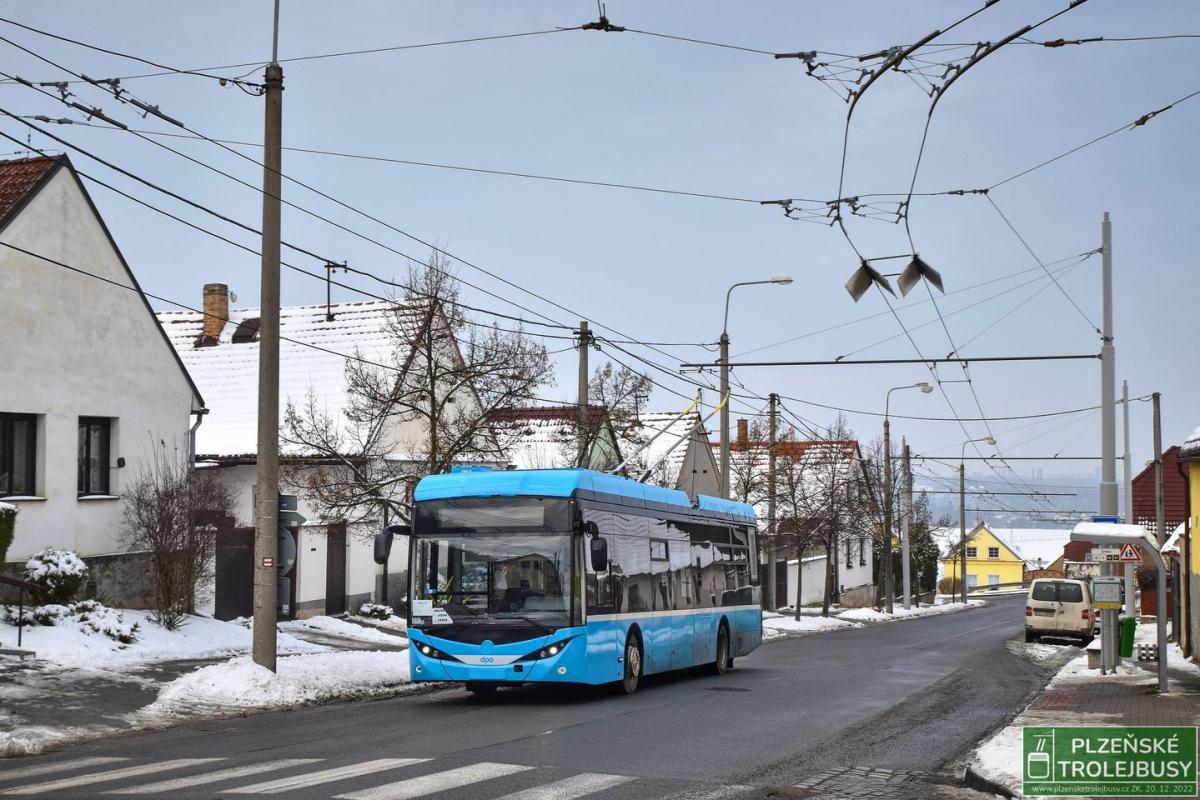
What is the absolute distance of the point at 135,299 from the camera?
26188 millimetres

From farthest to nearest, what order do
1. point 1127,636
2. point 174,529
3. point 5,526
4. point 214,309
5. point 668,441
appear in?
point 668,441 < point 214,309 < point 1127,636 < point 174,529 < point 5,526

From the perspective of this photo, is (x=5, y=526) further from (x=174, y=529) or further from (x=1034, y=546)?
(x=1034, y=546)

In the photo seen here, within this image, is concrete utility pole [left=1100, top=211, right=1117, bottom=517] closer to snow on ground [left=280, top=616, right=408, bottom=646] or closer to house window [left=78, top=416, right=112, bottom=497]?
snow on ground [left=280, top=616, right=408, bottom=646]

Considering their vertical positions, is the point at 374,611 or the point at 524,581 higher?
the point at 524,581

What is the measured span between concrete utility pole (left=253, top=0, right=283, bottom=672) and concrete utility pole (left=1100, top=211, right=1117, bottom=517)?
13816 millimetres

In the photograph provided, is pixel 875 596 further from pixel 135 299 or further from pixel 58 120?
pixel 58 120

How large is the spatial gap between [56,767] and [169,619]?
11.4 m

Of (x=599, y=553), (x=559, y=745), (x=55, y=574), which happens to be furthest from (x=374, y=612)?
(x=559, y=745)

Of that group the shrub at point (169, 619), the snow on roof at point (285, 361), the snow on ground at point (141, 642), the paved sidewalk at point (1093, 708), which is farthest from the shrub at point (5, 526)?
the snow on roof at point (285, 361)

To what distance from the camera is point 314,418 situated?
29.1 m

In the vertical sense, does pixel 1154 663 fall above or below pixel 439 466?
below

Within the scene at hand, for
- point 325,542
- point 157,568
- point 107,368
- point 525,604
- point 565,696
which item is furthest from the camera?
point 325,542

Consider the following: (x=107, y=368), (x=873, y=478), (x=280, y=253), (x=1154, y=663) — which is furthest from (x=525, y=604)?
(x=873, y=478)

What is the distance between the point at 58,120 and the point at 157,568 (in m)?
10.4
